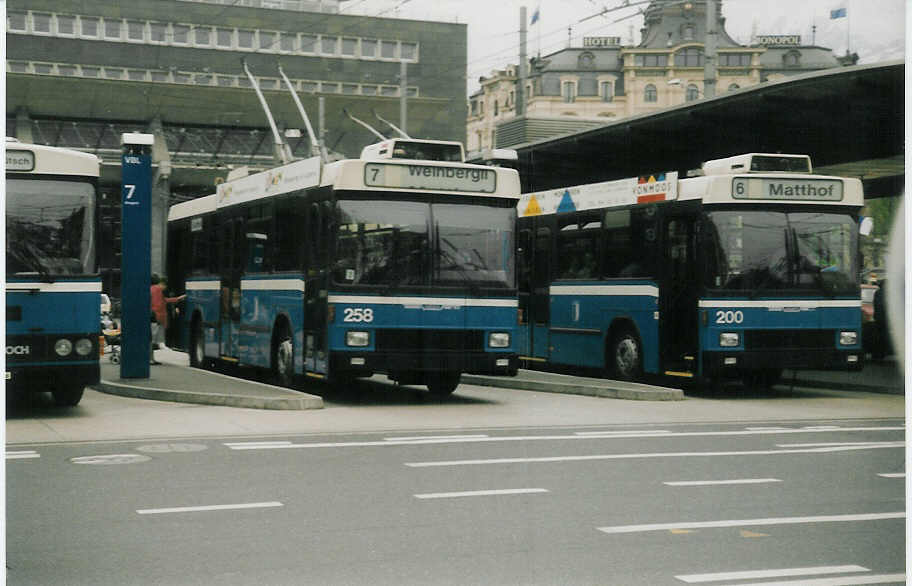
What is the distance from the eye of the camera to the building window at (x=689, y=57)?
1327 cm

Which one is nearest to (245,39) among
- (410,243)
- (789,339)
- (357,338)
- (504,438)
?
(410,243)

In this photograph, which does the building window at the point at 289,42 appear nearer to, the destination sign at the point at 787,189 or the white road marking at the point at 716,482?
the white road marking at the point at 716,482

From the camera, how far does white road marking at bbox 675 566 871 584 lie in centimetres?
631

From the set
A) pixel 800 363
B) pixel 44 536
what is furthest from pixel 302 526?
pixel 800 363

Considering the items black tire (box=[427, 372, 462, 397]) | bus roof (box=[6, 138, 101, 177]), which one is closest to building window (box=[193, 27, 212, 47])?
bus roof (box=[6, 138, 101, 177])

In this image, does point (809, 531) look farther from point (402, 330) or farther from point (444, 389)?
point (444, 389)

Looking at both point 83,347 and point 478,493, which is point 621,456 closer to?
point 478,493

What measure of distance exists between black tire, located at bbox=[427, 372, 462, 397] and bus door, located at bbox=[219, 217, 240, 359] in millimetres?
3132

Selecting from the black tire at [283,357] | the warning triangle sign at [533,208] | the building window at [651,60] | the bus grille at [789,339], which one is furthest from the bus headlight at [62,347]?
the warning triangle sign at [533,208]

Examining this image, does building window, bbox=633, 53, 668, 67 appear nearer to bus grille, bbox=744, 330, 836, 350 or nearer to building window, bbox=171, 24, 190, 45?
building window, bbox=171, 24, 190, 45

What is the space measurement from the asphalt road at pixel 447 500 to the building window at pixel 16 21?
9.44 feet

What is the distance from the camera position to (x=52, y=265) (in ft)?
43.3

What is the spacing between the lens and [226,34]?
1405 cm

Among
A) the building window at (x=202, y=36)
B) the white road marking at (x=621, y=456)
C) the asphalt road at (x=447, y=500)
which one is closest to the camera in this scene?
the asphalt road at (x=447, y=500)
